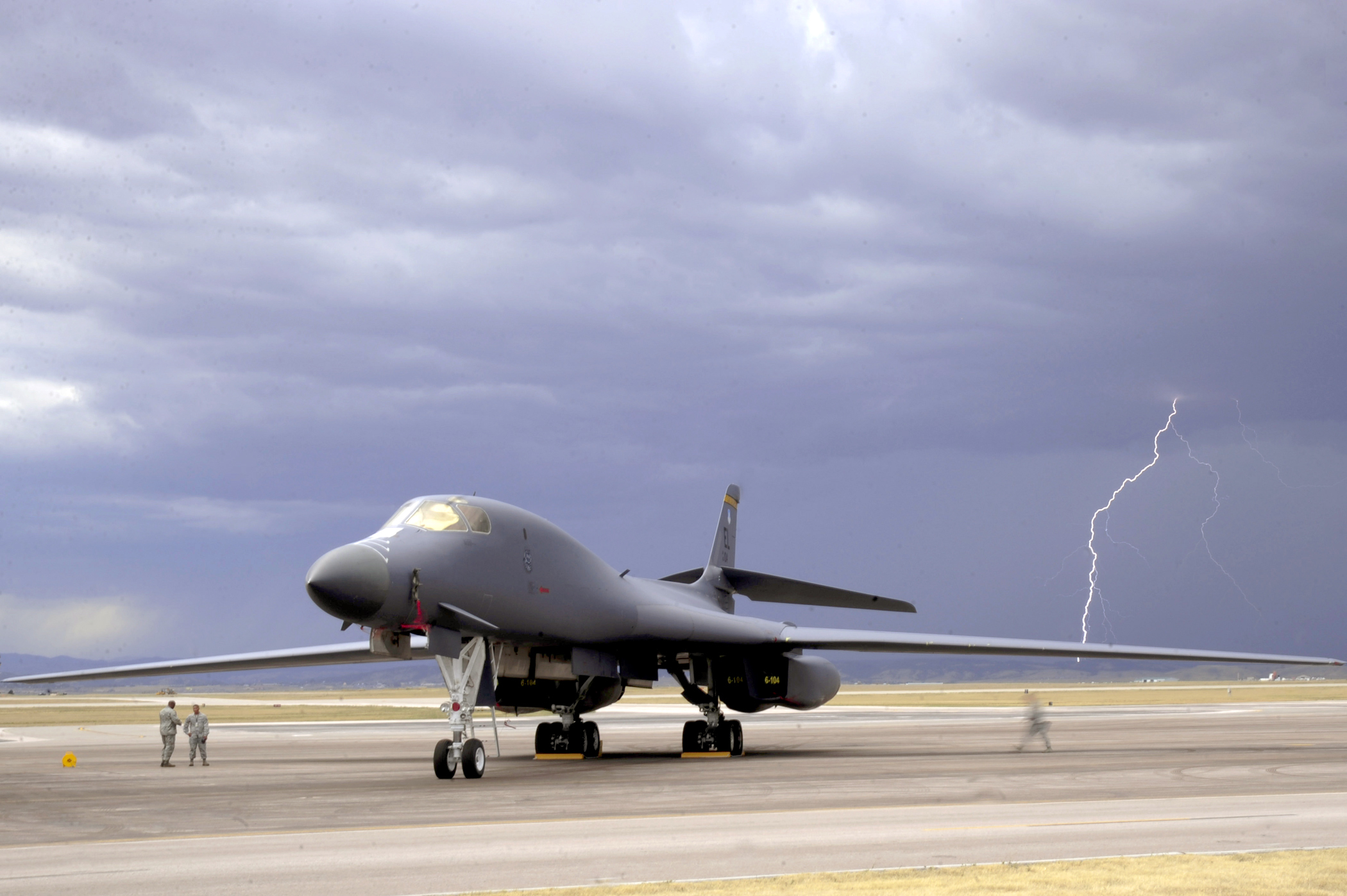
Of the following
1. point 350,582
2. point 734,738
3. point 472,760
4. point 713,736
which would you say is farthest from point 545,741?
point 350,582

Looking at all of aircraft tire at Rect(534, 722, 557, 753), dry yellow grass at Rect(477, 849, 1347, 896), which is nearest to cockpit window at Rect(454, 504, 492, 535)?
aircraft tire at Rect(534, 722, 557, 753)

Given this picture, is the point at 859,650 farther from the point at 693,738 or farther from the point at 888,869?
the point at 888,869

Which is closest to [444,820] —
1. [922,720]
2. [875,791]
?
[875,791]

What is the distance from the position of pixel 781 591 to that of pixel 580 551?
7561 mm

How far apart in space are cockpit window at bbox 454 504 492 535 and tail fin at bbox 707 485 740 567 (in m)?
10.5

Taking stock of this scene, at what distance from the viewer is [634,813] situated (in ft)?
38.9

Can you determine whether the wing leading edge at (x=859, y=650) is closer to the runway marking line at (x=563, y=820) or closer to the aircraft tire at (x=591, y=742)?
the aircraft tire at (x=591, y=742)

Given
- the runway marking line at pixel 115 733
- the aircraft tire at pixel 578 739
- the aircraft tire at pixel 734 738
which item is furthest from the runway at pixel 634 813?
the runway marking line at pixel 115 733

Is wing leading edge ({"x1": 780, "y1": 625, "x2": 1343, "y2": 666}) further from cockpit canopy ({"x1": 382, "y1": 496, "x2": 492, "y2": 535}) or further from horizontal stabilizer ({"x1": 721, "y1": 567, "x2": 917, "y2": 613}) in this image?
cockpit canopy ({"x1": 382, "y1": 496, "x2": 492, "y2": 535})

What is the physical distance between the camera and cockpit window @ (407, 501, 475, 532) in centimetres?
1642

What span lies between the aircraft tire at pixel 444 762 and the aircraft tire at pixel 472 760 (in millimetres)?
193

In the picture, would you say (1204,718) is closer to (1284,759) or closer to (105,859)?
(1284,759)

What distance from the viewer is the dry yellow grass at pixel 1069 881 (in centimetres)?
711

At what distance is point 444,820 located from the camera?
11.3m
